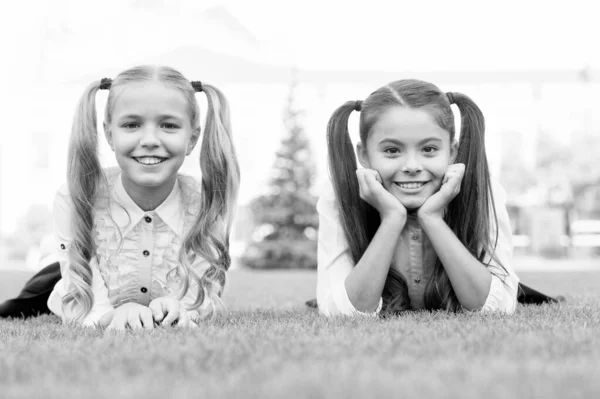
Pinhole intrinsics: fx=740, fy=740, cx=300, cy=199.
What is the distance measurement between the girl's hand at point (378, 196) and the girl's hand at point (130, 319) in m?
1.05

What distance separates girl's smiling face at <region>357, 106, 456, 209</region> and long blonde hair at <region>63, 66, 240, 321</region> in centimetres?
76

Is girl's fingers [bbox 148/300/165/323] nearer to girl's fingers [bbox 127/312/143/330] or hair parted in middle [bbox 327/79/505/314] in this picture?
girl's fingers [bbox 127/312/143/330]

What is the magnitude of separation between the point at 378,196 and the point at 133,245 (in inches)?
48.2

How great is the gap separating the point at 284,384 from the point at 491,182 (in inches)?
88.7

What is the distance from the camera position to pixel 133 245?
356cm

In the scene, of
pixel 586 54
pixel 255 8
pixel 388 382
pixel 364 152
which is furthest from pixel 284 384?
pixel 255 8

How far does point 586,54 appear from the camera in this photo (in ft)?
83.0

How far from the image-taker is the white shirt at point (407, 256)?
131 inches

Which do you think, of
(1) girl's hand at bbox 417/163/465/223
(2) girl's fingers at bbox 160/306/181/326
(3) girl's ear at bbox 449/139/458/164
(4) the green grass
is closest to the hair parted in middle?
(3) girl's ear at bbox 449/139/458/164

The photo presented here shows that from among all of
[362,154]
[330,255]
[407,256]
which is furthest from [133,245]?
[407,256]

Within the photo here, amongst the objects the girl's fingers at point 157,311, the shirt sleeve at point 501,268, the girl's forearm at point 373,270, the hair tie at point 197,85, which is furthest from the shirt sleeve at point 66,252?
the shirt sleeve at point 501,268

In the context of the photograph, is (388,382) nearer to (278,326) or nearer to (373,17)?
(278,326)

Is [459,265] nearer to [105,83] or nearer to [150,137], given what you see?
[150,137]

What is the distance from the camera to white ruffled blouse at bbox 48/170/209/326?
353cm
